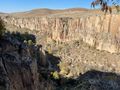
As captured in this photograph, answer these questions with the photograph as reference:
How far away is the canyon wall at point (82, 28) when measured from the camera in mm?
79062

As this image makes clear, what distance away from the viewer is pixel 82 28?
86.6m

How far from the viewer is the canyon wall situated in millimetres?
79062

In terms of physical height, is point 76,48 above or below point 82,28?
below

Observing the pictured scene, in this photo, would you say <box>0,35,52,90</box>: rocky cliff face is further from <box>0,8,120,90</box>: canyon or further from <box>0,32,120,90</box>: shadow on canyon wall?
<box>0,32,120,90</box>: shadow on canyon wall

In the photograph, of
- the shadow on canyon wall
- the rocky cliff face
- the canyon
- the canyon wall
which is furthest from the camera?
the canyon wall

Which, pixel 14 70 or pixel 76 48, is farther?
pixel 76 48

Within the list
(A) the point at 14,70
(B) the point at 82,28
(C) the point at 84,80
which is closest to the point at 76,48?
(B) the point at 82,28

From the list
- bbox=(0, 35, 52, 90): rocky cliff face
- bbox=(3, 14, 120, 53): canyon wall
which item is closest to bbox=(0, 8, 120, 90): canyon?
bbox=(3, 14, 120, 53): canyon wall

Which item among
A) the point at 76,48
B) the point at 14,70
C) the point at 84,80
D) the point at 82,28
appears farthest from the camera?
the point at 82,28

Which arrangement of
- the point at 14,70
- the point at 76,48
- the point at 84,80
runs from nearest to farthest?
the point at 14,70 < the point at 84,80 < the point at 76,48

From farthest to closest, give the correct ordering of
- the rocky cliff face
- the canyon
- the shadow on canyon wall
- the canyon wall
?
the canyon wall, the canyon, the shadow on canyon wall, the rocky cliff face

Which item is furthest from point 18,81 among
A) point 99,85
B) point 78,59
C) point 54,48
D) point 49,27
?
point 49,27

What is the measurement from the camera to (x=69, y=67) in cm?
7062

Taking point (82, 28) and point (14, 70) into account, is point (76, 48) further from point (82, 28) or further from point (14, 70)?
point (14, 70)
